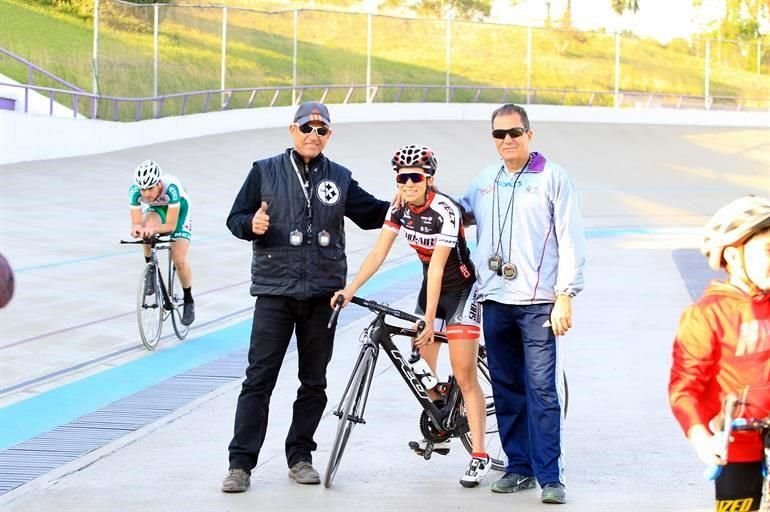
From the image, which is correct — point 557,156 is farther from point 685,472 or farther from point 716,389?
point 716,389

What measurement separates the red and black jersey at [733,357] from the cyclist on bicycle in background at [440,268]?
253cm

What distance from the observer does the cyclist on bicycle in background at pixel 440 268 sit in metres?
6.52

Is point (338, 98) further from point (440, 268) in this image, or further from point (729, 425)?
point (729, 425)

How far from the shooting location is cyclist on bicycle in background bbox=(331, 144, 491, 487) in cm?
652

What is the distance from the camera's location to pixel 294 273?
6.71m

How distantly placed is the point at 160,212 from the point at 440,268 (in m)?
5.43

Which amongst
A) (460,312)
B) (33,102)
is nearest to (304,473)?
(460,312)

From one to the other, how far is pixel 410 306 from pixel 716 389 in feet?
33.5

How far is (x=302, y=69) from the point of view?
42281mm

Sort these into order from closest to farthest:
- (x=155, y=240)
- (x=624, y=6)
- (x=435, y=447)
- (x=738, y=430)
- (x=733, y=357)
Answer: (x=738, y=430), (x=733, y=357), (x=435, y=447), (x=155, y=240), (x=624, y=6)

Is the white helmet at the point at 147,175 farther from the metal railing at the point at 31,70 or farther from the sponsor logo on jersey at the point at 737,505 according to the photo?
the metal railing at the point at 31,70

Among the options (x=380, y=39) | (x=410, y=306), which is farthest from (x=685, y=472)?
(x=380, y=39)

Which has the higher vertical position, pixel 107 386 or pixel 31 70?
pixel 31 70

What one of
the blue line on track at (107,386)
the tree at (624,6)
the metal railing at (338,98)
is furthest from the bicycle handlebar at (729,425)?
the tree at (624,6)
